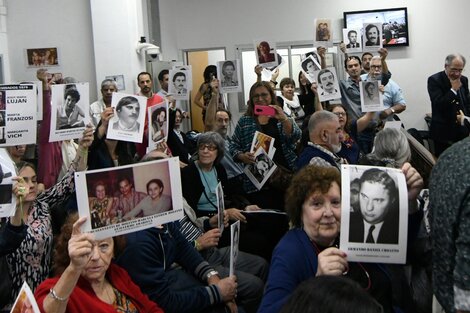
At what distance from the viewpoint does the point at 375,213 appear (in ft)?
6.00

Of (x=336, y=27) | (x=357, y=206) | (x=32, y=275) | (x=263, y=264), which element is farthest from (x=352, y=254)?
(x=336, y=27)

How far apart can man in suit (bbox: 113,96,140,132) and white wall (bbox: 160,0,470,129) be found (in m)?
5.90

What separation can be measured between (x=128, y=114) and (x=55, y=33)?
14.2 feet

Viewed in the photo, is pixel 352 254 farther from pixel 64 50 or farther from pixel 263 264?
pixel 64 50

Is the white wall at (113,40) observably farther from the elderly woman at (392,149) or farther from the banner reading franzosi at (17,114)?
the elderly woman at (392,149)

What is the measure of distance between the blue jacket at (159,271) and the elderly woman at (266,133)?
1556 mm

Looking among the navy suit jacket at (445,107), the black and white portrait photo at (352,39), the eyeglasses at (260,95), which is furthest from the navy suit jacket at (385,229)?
the black and white portrait photo at (352,39)

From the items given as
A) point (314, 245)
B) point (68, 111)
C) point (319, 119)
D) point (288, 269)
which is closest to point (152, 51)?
point (68, 111)

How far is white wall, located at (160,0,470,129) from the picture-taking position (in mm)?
9469

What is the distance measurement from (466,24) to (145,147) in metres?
7.38

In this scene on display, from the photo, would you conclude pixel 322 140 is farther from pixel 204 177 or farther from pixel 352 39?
pixel 352 39

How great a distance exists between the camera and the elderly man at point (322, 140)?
12.1ft

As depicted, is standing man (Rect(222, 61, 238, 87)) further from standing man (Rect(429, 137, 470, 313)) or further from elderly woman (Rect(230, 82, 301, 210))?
standing man (Rect(429, 137, 470, 313))

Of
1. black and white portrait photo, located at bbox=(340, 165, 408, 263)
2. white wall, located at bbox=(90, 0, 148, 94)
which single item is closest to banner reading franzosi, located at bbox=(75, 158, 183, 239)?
black and white portrait photo, located at bbox=(340, 165, 408, 263)
